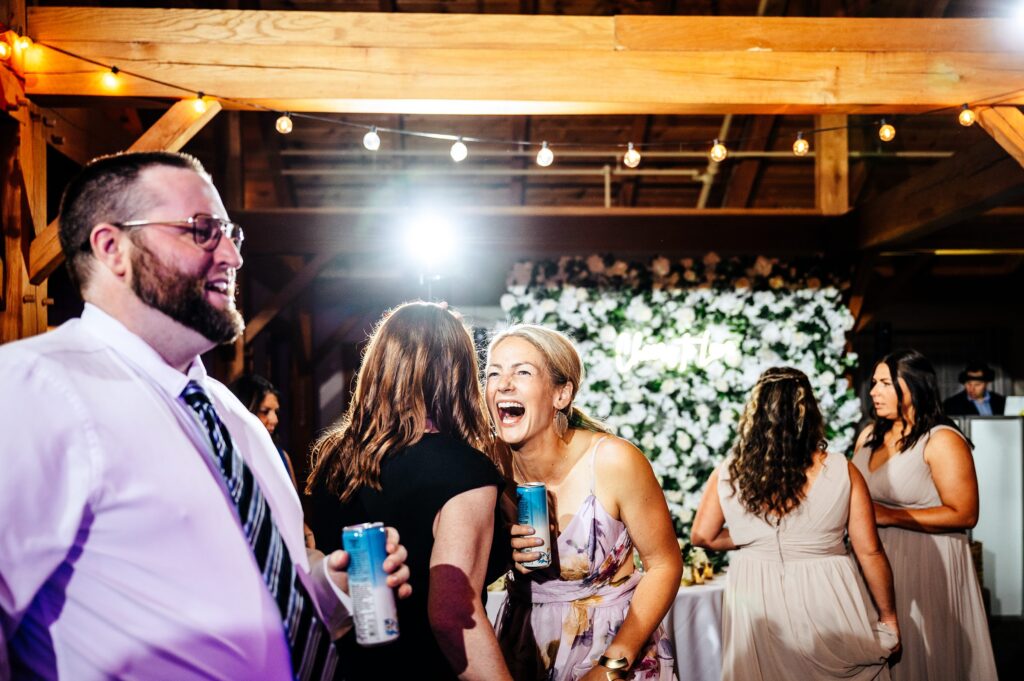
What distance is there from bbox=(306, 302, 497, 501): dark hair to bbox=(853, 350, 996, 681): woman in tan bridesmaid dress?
2.33 meters

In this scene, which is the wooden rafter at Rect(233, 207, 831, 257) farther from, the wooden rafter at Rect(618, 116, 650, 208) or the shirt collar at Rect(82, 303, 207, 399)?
the shirt collar at Rect(82, 303, 207, 399)

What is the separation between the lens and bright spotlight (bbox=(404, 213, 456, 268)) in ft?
18.6

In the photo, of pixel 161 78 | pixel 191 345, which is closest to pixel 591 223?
pixel 161 78

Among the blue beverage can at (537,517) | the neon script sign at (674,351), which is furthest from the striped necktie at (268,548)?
the neon script sign at (674,351)

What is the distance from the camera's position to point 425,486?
5.49ft

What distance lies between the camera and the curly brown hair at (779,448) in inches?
117

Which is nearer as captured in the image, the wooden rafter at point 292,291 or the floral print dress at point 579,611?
the floral print dress at point 579,611

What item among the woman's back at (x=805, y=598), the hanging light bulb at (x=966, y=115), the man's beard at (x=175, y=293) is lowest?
the woman's back at (x=805, y=598)

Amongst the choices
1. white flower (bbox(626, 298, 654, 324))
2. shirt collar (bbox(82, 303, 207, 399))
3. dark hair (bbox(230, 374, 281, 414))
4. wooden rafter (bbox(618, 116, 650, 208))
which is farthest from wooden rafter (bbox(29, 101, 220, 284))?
wooden rafter (bbox(618, 116, 650, 208))

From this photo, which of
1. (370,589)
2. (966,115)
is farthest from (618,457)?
(966,115)

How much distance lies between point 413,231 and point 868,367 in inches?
254

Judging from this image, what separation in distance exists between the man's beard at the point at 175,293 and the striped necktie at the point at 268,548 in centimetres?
10

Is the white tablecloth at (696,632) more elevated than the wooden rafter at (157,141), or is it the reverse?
the wooden rafter at (157,141)

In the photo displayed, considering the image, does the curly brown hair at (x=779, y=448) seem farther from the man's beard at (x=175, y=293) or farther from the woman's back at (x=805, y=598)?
the man's beard at (x=175, y=293)
